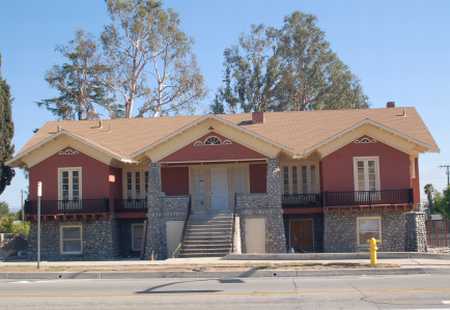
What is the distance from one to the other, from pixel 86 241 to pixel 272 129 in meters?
10.8

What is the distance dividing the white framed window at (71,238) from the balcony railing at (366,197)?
1173cm

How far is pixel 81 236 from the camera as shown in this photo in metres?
33.4

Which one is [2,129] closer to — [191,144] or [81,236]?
[81,236]

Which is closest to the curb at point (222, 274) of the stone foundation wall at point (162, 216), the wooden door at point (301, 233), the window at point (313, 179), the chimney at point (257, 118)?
the stone foundation wall at point (162, 216)

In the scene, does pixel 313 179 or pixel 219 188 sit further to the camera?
pixel 219 188

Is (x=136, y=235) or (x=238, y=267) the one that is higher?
Answer: (x=136, y=235)

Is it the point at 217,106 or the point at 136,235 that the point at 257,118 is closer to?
the point at 136,235

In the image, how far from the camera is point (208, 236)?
30.5 metres

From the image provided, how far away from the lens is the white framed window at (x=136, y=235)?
114 feet

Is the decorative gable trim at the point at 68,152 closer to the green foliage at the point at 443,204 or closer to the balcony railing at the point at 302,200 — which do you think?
the balcony railing at the point at 302,200

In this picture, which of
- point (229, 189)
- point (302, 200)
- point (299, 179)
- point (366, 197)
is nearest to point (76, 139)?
point (229, 189)

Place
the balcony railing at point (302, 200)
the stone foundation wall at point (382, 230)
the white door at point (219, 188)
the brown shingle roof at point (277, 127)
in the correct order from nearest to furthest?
the stone foundation wall at point (382, 230) < the balcony railing at point (302, 200) < the brown shingle roof at point (277, 127) < the white door at point (219, 188)

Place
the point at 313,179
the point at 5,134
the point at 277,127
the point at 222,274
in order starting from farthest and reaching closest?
the point at 5,134
the point at 277,127
the point at 313,179
the point at 222,274

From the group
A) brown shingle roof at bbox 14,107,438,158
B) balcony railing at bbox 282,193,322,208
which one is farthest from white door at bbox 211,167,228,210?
balcony railing at bbox 282,193,322,208
